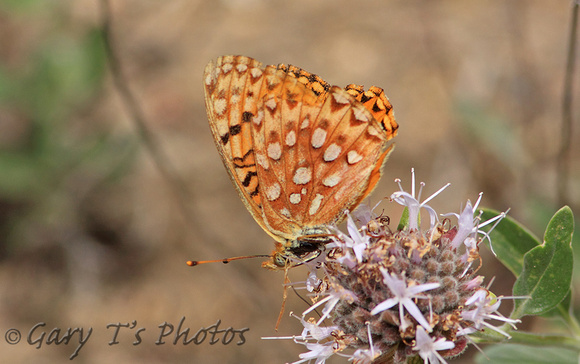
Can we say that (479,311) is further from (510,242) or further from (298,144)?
(298,144)

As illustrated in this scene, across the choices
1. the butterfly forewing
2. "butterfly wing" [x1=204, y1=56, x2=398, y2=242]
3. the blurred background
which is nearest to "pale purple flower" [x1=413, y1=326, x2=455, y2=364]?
"butterfly wing" [x1=204, y1=56, x2=398, y2=242]

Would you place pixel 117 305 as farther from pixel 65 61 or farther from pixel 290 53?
pixel 290 53

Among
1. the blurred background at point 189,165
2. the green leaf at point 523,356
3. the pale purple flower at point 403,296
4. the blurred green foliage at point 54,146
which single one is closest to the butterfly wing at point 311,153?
the pale purple flower at point 403,296

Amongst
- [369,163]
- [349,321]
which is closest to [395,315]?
[349,321]

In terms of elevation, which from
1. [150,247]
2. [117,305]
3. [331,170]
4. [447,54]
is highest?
[447,54]

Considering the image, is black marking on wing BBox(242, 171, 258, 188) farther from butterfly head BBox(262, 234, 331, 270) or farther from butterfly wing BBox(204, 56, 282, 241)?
butterfly head BBox(262, 234, 331, 270)

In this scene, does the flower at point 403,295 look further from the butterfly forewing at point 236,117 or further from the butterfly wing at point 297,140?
the butterfly forewing at point 236,117
